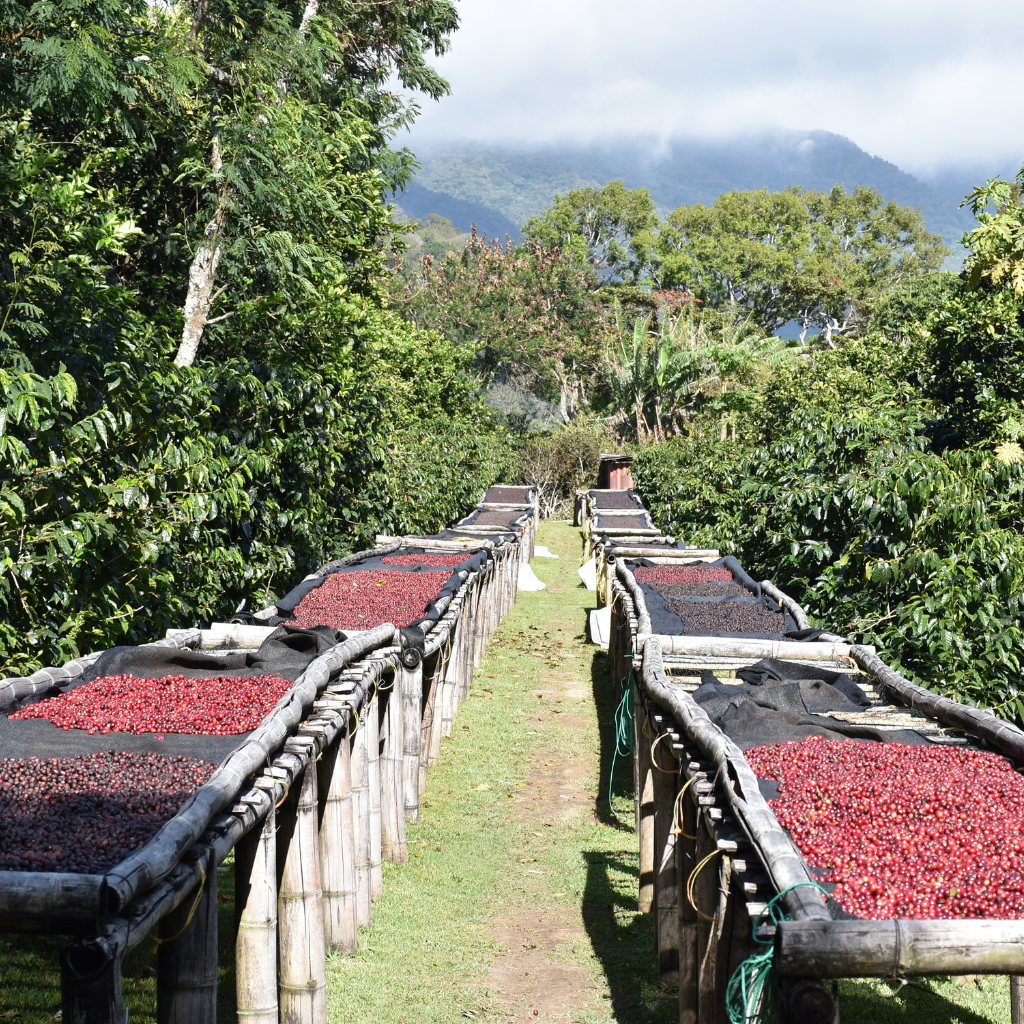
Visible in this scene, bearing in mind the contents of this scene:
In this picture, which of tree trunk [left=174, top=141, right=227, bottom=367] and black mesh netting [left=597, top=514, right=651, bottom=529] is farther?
black mesh netting [left=597, top=514, right=651, bottom=529]

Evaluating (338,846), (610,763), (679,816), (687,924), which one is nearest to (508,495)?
(610,763)

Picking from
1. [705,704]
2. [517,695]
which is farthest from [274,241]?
[705,704]

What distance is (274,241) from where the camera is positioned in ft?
35.7

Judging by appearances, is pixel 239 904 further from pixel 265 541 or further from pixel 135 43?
pixel 135 43

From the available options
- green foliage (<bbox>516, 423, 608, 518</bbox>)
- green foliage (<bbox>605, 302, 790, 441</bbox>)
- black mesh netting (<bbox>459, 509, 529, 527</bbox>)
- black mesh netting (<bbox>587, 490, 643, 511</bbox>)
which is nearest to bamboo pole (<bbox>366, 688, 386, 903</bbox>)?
black mesh netting (<bbox>459, 509, 529, 527</bbox>)

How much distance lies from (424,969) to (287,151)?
8157mm

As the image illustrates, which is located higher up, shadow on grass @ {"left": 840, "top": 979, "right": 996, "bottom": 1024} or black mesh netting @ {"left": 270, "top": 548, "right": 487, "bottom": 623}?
black mesh netting @ {"left": 270, "top": 548, "right": 487, "bottom": 623}

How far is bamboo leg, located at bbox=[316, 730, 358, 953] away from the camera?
212 inches

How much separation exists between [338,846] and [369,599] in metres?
3.51

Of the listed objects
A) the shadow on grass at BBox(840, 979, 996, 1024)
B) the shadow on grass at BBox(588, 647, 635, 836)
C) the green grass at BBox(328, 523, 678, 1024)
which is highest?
the shadow on grass at BBox(840, 979, 996, 1024)

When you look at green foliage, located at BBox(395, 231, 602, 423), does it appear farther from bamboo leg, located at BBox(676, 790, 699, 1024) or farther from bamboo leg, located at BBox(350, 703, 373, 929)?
bamboo leg, located at BBox(676, 790, 699, 1024)

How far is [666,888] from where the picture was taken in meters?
5.20

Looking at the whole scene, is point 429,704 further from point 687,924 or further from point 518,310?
point 518,310

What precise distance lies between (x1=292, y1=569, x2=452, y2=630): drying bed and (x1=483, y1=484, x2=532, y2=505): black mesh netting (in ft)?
54.6
